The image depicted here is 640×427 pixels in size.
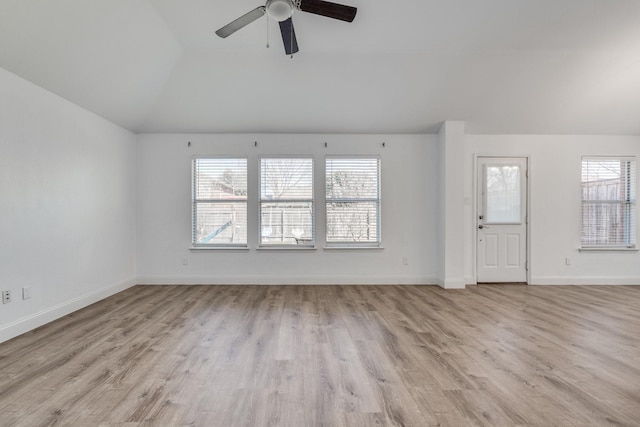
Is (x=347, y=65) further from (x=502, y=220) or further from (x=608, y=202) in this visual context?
(x=608, y=202)

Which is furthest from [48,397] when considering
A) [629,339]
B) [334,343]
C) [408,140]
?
[408,140]

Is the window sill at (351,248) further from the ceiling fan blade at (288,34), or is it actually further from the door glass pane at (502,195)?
the ceiling fan blade at (288,34)

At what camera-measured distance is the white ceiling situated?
117 inches

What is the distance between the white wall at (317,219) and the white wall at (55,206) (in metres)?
0.45

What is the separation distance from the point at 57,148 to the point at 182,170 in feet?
5.63

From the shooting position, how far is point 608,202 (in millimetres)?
5129

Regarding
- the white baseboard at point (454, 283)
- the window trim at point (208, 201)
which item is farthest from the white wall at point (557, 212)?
the window trim at point (208, 201)

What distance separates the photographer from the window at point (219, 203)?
498cm

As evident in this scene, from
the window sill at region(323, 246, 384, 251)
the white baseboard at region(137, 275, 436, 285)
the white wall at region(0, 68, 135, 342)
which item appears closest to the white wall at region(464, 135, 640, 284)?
the white baseboard at region(137, 275, 436, 285)

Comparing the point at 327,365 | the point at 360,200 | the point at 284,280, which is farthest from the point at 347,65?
the point at 327,365

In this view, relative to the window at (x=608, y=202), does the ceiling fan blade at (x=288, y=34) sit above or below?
above

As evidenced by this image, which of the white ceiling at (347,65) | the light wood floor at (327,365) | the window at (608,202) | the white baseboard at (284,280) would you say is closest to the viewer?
the light wood floor at (327,365)

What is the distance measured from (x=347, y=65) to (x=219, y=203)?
9.61 ft

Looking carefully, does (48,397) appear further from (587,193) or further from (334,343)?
(587,193)
